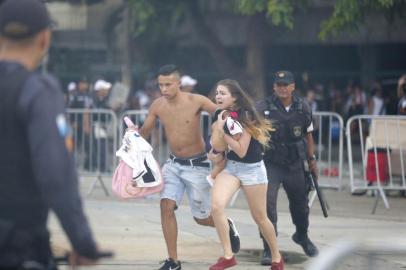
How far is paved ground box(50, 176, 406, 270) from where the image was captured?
383 inches

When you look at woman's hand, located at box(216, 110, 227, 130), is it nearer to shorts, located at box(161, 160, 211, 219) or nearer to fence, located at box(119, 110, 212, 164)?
shorts, located at box(161, 160, 211, 219)

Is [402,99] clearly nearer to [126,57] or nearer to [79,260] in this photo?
[79,260]

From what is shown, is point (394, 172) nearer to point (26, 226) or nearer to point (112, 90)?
point (112, 90)

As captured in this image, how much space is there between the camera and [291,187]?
9.66 meters

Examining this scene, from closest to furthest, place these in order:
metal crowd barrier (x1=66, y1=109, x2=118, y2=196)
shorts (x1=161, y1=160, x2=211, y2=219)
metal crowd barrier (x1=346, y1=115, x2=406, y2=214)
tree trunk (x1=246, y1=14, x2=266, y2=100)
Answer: shorts (x1=161, y1=160, x2=211, y2=219)
metal crowd barrier (x1=346, y1=115, x2=406, y2=214)
metal crowd barrier (x1=66, y1=109, x2=118, y2=196)
tree trunk (x1=246, y1=14, x2=266, y2=100)

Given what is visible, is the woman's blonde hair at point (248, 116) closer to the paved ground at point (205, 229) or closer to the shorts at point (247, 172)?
the shorts at point (247, 172)

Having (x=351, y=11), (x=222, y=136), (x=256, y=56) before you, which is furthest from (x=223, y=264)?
(x=256, y=56)

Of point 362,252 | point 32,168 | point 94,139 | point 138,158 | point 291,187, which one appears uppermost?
point 32,168

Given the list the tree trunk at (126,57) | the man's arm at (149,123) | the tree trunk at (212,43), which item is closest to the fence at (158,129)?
the man's arm at (149,123)

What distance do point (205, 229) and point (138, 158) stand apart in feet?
8.92

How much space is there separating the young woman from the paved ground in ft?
1.95

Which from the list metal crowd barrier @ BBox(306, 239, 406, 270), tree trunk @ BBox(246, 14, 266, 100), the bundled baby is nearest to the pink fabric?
the bundled baby

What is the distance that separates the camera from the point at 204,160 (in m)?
9.29

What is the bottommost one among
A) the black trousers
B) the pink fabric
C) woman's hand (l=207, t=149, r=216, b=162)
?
the black trousers
